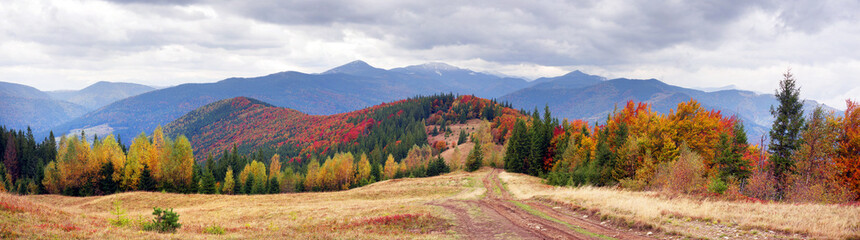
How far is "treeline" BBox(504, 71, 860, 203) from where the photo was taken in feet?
116

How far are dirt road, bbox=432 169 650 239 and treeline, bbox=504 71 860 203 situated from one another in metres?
17.1

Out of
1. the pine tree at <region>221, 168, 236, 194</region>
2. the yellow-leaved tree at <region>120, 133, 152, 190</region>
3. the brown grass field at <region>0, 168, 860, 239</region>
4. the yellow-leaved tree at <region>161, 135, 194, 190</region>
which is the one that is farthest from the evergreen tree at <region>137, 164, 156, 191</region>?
the brown grass field at <region>0, 168, 860, 239</region>

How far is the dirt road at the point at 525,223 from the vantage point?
19.1 metres

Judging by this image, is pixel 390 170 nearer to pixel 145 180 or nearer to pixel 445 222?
pixel 145 180

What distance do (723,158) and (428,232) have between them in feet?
145

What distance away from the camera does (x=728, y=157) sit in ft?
149

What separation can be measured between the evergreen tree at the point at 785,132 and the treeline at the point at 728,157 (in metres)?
0.08

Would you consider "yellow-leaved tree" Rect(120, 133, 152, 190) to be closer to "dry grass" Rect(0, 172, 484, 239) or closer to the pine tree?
the pine tree

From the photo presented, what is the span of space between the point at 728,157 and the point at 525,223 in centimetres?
3887

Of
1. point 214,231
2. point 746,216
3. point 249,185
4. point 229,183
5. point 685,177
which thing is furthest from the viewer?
point 249,185

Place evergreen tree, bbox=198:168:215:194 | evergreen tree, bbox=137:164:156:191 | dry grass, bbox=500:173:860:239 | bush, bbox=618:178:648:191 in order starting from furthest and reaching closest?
evergreen tree, bbox=198:168:215:194, evergreen tree, bbox=137:164:156:191, bush, bbox=618:178:648:191, dry grass, bbox=500:173:860:239

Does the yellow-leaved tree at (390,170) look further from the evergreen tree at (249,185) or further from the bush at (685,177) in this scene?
the bush at (685,177)

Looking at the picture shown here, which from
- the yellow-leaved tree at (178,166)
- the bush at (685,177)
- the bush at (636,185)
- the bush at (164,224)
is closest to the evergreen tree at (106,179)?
the yellow-leaved tree at (178,166)

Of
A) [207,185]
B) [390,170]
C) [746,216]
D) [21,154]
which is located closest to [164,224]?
[746,216]
